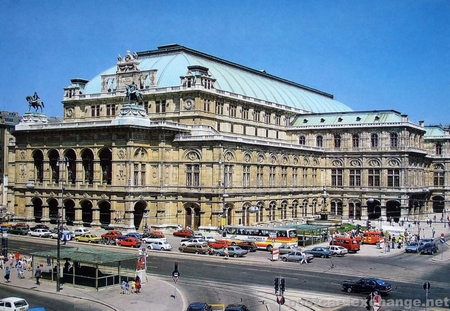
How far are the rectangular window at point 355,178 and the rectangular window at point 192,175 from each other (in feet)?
136

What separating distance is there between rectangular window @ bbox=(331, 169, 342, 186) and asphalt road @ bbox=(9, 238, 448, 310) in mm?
47835

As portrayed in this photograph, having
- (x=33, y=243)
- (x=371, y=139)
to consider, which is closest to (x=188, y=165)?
(x=33, y=243)

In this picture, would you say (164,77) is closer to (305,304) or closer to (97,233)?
(97,233)

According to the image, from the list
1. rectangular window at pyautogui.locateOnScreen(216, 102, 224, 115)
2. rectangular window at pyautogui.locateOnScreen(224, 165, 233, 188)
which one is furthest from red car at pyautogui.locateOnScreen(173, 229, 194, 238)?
rectangular window at pyautogui.locateOnScreen(216, 102, 224, 115)

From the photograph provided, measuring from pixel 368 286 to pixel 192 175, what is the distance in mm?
47354

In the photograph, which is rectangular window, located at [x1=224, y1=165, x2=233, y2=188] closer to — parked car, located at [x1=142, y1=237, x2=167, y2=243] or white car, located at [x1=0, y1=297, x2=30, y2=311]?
parked car, located at [x1=142, y1=237, x2=167, y2=243]

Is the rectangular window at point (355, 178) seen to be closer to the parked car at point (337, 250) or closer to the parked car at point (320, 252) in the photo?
the parked car at point (337, 250)

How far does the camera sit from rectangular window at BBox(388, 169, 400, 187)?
370 feet

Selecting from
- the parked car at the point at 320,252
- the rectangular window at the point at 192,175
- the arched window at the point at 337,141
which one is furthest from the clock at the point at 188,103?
the parked car at the point at 320,252

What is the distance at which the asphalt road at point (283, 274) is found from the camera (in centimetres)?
4653

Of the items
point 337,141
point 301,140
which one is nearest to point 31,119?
point 301,140

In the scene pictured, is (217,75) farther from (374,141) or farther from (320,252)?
(320,252)

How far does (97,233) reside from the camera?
280 feet

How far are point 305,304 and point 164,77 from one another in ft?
220
